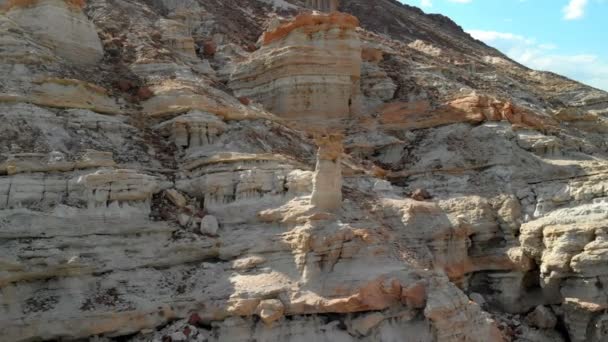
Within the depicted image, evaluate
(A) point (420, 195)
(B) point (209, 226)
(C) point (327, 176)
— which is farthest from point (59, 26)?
(A) point (420, 195)

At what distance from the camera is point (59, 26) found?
2477 centimetres

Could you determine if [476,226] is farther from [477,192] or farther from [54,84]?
[54,84]

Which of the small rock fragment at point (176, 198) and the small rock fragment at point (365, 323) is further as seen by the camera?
the small rock fragment at point (176, 198)

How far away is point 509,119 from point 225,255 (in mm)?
15198

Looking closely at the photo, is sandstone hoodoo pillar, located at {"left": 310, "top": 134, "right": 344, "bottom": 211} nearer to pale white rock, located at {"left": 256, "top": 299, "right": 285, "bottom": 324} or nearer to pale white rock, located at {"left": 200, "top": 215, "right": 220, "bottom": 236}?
pale white rock, located at {"left": 200, "top": 215, "right": 220, "bottom": 236}

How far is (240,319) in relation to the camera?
1680 centimetres

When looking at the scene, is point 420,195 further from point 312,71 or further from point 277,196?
point 312,71

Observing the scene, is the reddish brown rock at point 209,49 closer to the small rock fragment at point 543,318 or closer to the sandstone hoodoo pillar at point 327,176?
the sandstone hoodoo pillar at point 327,176

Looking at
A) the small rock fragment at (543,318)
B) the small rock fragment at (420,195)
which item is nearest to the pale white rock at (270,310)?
the small rock fragment at (420,195)

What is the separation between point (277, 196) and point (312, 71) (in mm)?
10935

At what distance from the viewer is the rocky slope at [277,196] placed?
16.7m

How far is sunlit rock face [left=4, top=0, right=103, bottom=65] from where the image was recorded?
24391mm

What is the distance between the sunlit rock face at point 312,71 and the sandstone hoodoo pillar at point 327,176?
10268 millimetres

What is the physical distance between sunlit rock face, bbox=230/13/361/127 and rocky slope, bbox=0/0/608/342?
0.29 ft
